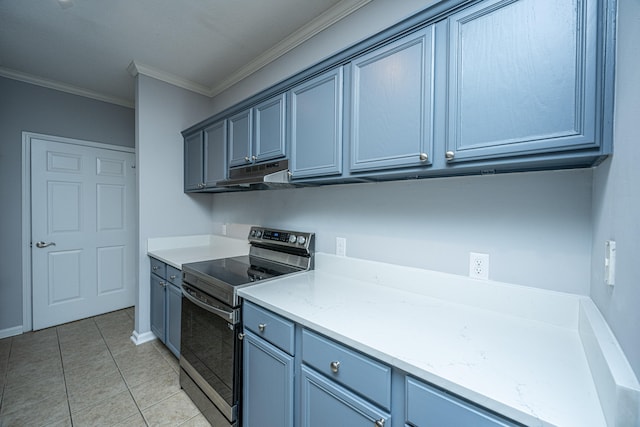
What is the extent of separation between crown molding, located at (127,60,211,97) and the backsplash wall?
6.76 feet

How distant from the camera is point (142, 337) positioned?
8.68 ft

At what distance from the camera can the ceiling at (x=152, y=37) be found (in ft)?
6.14

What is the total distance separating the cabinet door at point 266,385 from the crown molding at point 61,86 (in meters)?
3.51

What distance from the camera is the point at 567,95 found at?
33.9 inches

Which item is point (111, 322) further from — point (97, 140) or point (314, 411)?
point (314, 411)

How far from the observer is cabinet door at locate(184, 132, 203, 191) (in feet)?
8.77

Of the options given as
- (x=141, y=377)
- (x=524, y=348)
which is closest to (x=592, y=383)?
(x=524, y=348)

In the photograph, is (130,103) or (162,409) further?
(130,103)

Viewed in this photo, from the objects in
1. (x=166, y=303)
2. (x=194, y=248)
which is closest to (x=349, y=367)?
(x=166, y=303)

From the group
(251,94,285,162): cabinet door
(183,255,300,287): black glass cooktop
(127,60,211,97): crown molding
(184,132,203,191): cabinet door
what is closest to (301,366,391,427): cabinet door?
(183,255,300,287): black glass cooktop

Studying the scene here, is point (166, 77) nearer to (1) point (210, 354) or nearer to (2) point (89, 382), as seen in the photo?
(1) point (210, 354)

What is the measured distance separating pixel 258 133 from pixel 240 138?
10.1 inches

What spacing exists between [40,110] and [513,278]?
4.41 meters

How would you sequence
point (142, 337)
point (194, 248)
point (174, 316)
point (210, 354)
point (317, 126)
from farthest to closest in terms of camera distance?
point (194, 248) < point (142, 337) < point (174, 316) < point (210, 354) < point (317, 126)
